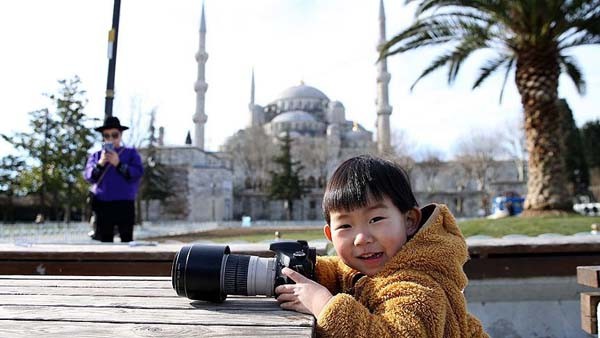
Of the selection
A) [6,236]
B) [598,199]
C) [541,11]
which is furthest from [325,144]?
[541,11]

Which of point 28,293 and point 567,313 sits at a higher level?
point 28,293

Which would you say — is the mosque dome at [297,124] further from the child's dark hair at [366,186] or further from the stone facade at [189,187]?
the child's dark hair at [366,186]

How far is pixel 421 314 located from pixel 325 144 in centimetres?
4614

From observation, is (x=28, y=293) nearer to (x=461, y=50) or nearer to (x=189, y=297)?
(x=189, y=297)

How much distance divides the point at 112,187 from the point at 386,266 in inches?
158

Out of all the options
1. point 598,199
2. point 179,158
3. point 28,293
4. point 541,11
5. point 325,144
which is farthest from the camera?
point 325,144

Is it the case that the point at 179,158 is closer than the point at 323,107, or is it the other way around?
the point at 179,158

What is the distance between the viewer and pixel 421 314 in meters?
1.18

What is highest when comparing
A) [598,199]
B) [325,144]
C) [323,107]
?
[323,107]

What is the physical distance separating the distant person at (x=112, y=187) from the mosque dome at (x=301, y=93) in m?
59.4

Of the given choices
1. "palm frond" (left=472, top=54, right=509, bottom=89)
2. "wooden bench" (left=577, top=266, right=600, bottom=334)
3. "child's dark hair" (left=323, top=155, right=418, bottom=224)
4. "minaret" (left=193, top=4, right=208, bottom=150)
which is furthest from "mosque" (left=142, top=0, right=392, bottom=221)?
"child's dark hair" (left=323, top=155, right=418, bottom=224)

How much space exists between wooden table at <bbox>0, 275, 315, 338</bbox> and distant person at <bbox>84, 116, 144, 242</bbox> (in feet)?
10.7

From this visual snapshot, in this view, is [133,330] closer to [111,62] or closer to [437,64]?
[111,62]

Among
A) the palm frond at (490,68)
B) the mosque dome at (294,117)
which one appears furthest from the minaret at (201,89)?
the palm frond at (490,68)
